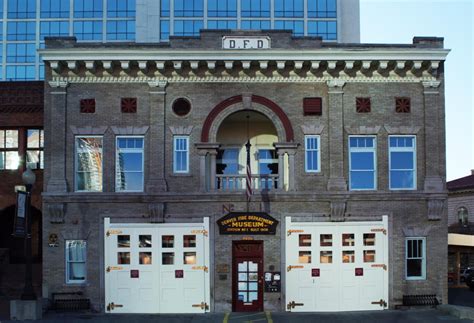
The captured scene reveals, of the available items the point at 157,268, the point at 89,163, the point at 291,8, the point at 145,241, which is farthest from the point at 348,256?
the point at 291,8

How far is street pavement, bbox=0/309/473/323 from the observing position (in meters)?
21.5

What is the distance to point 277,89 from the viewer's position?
2381cm

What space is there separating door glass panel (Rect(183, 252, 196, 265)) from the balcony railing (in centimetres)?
254

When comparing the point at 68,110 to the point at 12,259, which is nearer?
the point at 68,110

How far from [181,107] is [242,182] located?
3534 mm

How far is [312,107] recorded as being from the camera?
2370 centimetres

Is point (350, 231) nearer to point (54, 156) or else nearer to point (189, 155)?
point (189, 155)

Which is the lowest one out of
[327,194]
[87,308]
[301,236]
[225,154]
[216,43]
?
[87,308]

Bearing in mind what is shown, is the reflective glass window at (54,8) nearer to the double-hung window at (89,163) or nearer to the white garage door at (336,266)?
the double-hung window at (89,163)

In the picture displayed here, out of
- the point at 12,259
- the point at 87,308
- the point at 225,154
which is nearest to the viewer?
the point at 87,308

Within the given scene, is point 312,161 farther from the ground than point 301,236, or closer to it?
farther from the ground

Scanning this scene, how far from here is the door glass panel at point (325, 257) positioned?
23.5 m

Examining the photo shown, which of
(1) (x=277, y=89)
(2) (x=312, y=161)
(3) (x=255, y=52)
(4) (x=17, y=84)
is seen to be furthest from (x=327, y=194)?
(4) (x=17, y=84)

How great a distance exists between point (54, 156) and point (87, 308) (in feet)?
18.2
